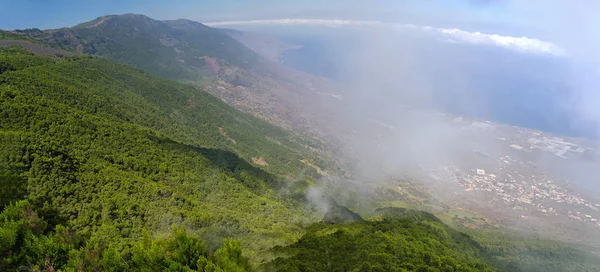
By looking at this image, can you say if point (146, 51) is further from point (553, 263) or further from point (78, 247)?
point (553, 263)

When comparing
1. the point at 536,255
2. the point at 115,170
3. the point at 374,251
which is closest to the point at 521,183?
the point at 536,255

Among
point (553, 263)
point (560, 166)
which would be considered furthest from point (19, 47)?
point (560, 166)

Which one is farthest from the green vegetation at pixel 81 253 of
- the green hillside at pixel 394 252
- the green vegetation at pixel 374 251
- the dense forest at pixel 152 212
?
the green vegetation at pixel 374 251

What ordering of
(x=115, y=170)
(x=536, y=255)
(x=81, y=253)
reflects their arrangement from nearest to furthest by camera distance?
(x=81, y=253), (x=115, y=170), (x=536, y=255)

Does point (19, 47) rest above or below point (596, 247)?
above

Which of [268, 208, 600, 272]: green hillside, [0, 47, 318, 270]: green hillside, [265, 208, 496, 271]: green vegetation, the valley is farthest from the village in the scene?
[265, 208, 496, 271]: green vegetation

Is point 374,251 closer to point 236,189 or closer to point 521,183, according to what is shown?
point 236,189

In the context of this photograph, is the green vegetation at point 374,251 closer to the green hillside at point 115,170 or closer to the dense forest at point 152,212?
the dense forest at point 152,212

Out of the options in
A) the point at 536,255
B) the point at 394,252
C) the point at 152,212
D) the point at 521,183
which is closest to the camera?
the point at 394,252
